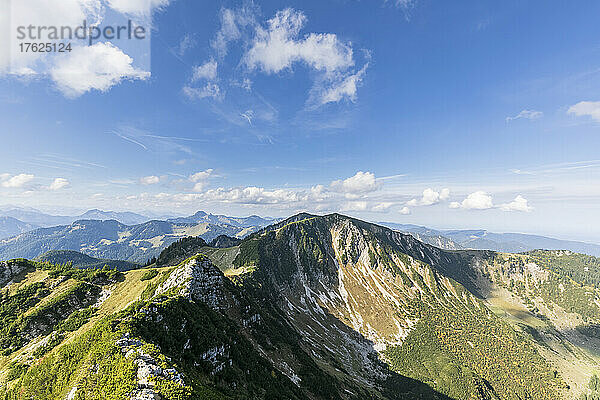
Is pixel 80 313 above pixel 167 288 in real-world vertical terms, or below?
below

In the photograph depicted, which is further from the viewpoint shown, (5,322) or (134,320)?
(5,322)

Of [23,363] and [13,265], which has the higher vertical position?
[13,265]

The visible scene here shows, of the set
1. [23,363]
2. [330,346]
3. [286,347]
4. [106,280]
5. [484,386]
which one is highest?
[106,280]

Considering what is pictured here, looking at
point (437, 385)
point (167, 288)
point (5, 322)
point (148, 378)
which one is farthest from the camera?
point (437, 385)

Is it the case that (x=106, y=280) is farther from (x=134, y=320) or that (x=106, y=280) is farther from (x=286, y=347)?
(x=286, y=347)

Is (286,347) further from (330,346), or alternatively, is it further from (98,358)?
(330,346)

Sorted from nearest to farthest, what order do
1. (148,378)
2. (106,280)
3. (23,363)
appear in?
1. (148,378)
2. (23,363)
3. (106,280)

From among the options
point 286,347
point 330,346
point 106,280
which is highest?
point 106,280

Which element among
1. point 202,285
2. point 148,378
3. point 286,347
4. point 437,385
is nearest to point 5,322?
point 202,285

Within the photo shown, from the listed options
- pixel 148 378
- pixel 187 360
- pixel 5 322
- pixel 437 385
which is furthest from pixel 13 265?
pixel 437 385
